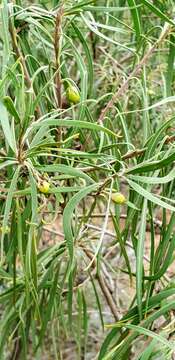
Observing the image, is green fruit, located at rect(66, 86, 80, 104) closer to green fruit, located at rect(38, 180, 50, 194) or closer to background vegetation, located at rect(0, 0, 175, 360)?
background vegetation, located at rect(0, 0, 175, 360)

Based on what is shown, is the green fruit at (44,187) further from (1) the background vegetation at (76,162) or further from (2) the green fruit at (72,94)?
(2) the green fruit at (72,94)

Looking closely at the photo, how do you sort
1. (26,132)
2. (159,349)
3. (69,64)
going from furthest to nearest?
(69,64) → (159,349) → (26,132)

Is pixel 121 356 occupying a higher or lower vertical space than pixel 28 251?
lower

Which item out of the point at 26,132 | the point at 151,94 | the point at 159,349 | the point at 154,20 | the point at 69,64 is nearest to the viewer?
the point at 26,132

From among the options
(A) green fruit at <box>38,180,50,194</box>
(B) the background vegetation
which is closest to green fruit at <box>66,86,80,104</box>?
(B) the background vegetation

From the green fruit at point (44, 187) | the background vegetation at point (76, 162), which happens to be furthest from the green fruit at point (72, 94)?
the green fruit at point (44, 187)

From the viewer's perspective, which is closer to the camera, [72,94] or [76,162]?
[72,94]

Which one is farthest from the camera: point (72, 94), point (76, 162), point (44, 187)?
point (76, 162)

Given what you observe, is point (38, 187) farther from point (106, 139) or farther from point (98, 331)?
point (98, 331)

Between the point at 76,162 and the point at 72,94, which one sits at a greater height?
the point at 72,94

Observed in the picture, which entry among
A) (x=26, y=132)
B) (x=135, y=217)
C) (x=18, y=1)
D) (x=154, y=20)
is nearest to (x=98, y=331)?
(x=154, y=20)

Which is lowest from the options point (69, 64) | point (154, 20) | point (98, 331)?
point (98, 331)
